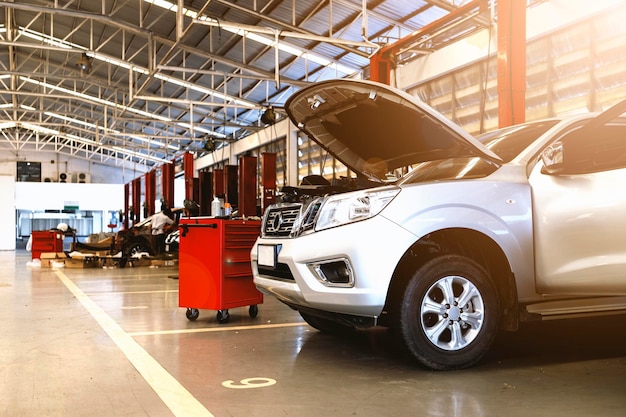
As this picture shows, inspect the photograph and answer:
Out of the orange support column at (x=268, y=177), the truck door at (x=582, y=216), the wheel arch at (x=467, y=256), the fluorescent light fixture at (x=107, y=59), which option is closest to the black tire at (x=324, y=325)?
the wheel arch at (x=467, y=256)

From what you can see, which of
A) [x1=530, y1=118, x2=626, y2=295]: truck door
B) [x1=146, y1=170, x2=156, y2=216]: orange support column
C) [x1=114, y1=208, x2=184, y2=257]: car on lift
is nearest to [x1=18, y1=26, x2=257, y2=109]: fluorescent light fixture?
[x1=146, y1=170, x2=156, y2=216]: orange support column

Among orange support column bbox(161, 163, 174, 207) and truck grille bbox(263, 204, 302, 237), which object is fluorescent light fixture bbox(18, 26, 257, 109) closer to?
orange support column bbox(161, 163, 174, 207)

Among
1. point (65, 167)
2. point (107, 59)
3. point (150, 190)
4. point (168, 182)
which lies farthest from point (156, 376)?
point (65, 167)

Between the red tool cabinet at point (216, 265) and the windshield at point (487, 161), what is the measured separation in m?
1.77

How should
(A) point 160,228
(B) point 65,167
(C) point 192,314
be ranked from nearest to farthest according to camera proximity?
(C) point 192,314
(A) point 160,228
(B) point 65,167

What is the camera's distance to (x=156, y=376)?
326cm

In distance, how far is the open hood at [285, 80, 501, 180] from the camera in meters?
3.52

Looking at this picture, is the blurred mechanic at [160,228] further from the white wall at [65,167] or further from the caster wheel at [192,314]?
the white wall at [65,167]

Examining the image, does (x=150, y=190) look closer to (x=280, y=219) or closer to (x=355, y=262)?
(x=280, y=219)

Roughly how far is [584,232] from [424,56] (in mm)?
11318

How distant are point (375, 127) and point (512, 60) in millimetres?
2490

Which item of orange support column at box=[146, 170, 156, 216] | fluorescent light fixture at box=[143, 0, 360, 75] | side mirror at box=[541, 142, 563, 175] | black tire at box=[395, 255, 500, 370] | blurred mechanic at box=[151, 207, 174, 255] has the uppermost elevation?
fluorescent light fixture at box=[143, 0, 360, 75]

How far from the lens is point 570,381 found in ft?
10.1

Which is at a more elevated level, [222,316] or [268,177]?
[268,177]
